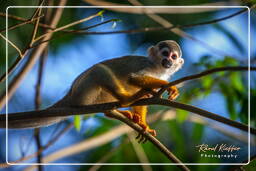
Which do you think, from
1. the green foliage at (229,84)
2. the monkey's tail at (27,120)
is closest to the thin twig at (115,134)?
the green foliage at (229,84)

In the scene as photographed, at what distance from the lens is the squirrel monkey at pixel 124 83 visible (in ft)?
9.14

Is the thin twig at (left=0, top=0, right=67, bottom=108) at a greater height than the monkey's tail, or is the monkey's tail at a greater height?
the thin twig at (left=0, top=0, right=67, bottom=108)

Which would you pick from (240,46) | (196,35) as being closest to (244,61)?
(240,46)

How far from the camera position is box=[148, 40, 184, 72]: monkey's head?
3.10 metres

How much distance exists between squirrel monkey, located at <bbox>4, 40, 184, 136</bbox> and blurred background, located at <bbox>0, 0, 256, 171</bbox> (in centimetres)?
8

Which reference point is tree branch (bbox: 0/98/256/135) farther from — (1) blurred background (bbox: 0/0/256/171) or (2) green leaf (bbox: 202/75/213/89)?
(2) green leaf (bbox: 202/75/213/89)

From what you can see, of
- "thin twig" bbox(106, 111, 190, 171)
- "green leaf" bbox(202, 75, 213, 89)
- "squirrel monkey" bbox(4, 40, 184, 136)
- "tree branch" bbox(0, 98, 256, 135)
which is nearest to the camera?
"tree branch" bbox(0, 98, 256, 135)

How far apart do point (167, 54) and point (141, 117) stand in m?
0.60

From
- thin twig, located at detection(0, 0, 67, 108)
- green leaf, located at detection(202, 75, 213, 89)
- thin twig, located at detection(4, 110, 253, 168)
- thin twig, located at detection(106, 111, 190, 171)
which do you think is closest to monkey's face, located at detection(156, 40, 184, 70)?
green leaf, located at detection(202, 75, 213, 89)

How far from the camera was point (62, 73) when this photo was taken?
3.03 meters

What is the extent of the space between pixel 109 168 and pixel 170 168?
586 millimetres

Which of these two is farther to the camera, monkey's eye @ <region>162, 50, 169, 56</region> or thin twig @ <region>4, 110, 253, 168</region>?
thin twig @ <region>4, 110, 253, 168</region>

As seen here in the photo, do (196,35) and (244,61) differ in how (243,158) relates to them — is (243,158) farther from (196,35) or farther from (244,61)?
(196,35)

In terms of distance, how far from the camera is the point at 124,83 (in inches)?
116
